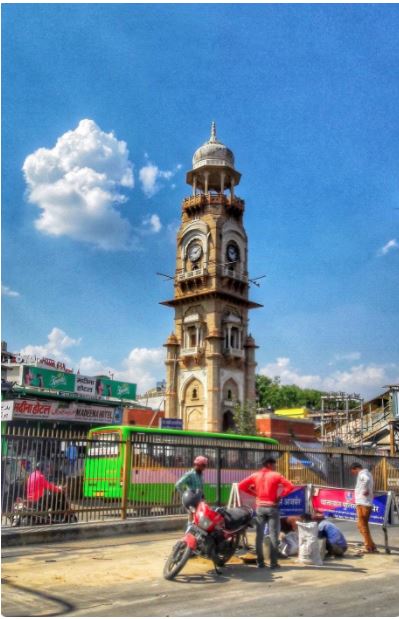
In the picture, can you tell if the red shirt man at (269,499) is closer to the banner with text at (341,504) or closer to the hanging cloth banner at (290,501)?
the hanging cloth banner at (290,501)

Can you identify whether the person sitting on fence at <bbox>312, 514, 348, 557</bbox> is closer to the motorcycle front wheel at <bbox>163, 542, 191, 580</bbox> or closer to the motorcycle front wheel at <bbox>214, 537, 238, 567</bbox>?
the motorcycle front wheel at <bbox>214, 537, 238, 567</bbox>

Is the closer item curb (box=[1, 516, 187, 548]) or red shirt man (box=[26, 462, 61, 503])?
curb (box=[1, 516, 187, 548])

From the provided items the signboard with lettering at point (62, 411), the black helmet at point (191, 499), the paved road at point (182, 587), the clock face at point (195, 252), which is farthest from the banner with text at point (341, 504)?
the clock face at point (195, 252)

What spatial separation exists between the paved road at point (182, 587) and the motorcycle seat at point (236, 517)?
641 mm

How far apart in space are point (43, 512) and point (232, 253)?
4216 centimetres

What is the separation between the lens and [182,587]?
750 cm

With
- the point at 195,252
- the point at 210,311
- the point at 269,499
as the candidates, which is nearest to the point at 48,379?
the point at 210,311

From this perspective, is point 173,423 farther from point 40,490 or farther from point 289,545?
point 289,545

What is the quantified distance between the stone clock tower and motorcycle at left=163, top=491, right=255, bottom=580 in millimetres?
37768

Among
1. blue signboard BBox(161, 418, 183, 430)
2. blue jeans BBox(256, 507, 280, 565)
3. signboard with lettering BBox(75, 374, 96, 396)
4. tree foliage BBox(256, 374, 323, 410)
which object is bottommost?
blue jeans BBox(256, 507, 280, 565)

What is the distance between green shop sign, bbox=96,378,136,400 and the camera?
42562mm

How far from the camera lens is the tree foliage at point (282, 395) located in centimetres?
8162

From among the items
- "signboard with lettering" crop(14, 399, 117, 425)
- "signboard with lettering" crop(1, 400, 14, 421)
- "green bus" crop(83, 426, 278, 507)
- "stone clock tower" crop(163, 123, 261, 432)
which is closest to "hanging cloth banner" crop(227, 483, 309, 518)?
"green bus" crop(83, 426, 278, 507)

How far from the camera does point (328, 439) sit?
5097 cm
